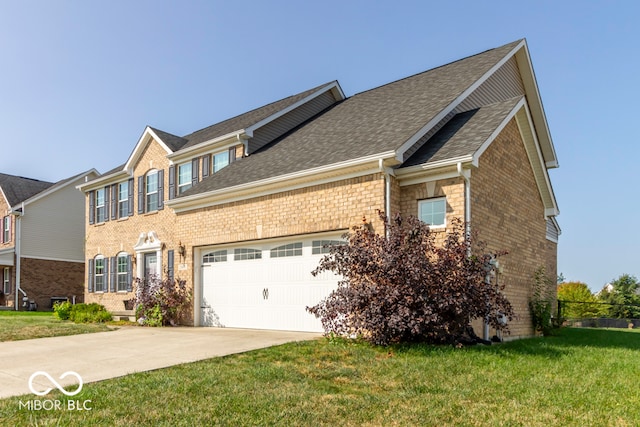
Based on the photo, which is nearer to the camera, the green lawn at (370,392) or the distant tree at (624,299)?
the green lawn at (370,392)

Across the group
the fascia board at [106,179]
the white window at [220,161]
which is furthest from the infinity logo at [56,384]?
the fascia board at [106,179]

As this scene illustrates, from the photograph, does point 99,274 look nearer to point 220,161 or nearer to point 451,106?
point 220,161

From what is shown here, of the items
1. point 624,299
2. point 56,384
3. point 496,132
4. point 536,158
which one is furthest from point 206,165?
point 624,299

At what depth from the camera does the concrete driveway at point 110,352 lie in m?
7.68

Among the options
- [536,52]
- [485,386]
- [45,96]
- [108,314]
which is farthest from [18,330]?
[536,52]

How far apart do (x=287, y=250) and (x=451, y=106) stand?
5.88 meters

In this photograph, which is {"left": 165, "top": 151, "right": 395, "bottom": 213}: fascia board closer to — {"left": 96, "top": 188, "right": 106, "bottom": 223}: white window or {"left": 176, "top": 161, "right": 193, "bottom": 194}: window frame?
{"left": 176, "top": 161, "right": 193, "bottom": 194}: window frame

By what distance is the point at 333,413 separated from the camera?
5602mm

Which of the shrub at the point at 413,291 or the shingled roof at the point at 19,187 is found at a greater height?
the shingled roof at the point at 19,187

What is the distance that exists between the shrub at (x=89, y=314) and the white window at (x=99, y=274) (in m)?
3.17

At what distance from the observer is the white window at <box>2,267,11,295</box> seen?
98.6 ft

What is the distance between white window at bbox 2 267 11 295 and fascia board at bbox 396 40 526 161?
2806 cm

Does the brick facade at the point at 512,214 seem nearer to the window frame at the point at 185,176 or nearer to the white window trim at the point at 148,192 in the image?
the window frame at the point at 185,176

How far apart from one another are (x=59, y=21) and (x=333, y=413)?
12970 millimetres
